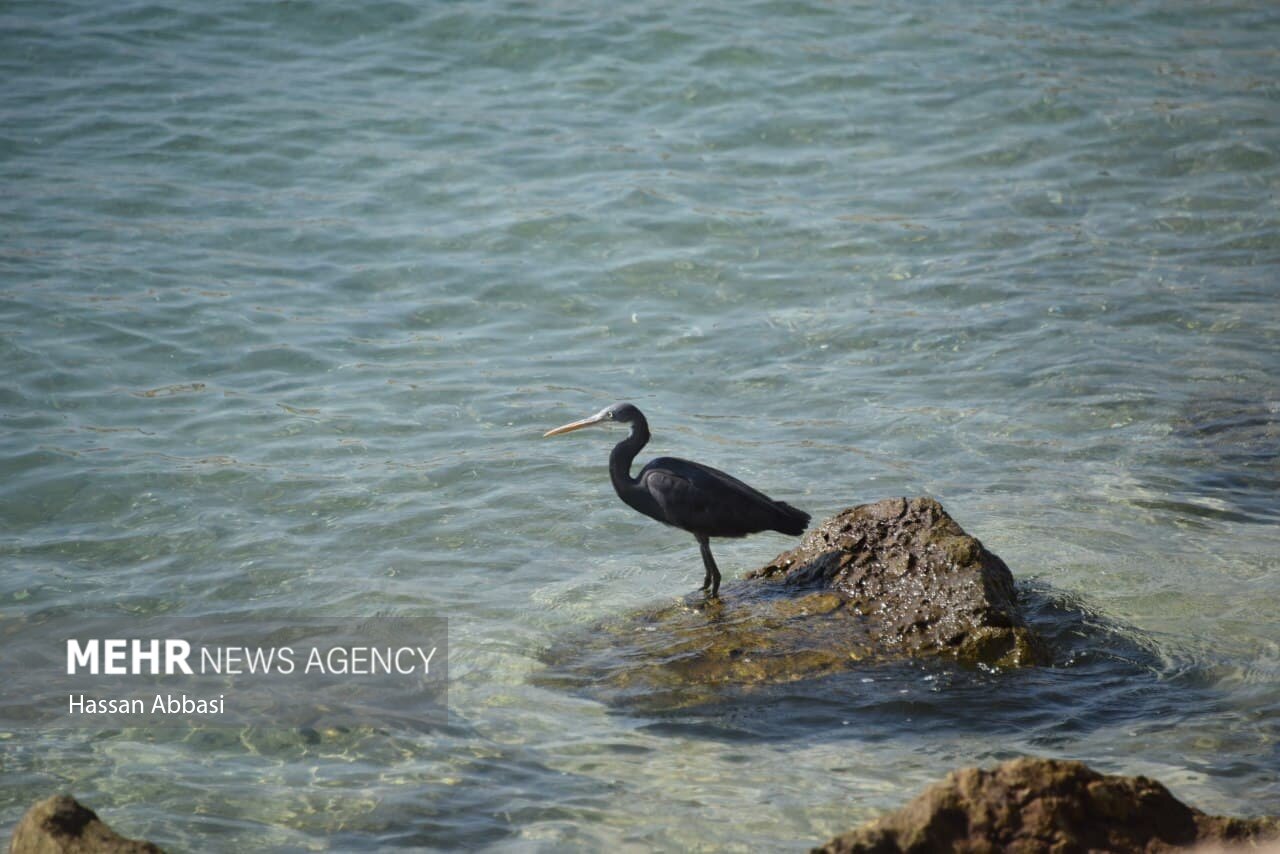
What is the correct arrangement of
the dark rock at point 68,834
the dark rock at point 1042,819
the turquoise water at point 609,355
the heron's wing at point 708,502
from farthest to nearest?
1. the heron's wing at point 708,502
2. the turquoise water at point 609,355
3. the dark rock at point 68,834
4. the dark rock at point 1042,819

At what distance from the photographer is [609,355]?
34.7ft

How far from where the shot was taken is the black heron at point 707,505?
6562mm

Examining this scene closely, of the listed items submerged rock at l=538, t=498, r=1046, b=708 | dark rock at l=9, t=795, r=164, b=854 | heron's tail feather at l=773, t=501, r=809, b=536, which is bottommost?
submerged rock at l=538, t=498, r=1046, b=708

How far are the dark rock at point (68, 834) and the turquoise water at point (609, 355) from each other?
1138 mm

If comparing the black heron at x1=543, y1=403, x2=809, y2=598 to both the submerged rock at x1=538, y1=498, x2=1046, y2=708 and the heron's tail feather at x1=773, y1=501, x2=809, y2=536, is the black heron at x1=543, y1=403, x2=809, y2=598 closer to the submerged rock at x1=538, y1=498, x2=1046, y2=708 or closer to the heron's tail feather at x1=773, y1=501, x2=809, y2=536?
the heron's tail feather at x1=773, y1=501, x2=809, y2=536

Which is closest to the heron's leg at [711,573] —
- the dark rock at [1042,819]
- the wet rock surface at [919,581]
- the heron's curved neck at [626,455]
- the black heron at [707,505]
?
the black heron at [707,505]

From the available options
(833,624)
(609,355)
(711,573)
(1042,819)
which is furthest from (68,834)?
(609,355)

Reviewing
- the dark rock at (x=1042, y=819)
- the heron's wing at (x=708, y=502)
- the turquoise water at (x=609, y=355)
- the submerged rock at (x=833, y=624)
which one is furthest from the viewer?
the heron's wing at (x=708, y=502)

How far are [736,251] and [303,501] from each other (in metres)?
5.37

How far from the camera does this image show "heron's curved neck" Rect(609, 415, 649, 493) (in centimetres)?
691

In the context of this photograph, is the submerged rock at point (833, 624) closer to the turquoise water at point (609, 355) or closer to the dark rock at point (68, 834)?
the turquoise water at point (609, 355)

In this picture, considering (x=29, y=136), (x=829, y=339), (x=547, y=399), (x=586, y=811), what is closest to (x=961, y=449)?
(x=829, y=339)

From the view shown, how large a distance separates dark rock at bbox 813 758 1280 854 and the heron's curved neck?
11.5 feet

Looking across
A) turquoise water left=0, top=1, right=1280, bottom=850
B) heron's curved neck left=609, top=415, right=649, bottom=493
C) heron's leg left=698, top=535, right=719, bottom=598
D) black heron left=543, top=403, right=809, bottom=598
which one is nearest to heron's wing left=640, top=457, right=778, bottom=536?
black heron left=543, top=403, right=809, bottom=598
